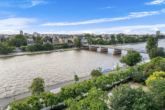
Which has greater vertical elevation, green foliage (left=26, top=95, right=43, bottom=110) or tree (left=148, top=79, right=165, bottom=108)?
tree (left=148, top=79, right=165, bottom=108)

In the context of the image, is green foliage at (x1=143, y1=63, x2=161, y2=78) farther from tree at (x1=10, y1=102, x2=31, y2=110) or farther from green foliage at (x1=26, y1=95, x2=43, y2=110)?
tree at (x1=10, y1=102, x2=31, y2=110)

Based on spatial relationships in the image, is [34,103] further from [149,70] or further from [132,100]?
[149,70]

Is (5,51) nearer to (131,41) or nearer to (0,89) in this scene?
(0,89)

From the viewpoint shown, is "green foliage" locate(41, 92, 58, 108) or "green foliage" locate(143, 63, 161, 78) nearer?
"green foliage" locate(41, 92, 58, 108)

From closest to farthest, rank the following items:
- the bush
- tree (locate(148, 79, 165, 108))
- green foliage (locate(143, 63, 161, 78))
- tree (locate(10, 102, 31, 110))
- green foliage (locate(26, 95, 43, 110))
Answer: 1. tree (locate(10, 102, 31, 110))
2. tree (locate(148, 79, 165, 108))
3. green foliage (locate(26, 95, 43, 110))
4. green foliage (locate(143, 63, 161, 78))
5. the bush

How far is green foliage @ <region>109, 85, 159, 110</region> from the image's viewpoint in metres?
8.20

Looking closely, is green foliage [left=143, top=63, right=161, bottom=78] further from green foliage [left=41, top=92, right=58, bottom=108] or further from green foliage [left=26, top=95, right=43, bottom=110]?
green foliage [left=26, top=95, right=43, bottom=110]

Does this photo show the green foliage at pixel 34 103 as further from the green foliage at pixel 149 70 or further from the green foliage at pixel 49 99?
the green foliage at pixel 149 70

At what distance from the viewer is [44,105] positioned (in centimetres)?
1168

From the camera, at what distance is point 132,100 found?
862 cm

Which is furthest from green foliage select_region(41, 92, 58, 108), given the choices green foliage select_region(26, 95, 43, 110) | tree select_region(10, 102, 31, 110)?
tree select_region(10, 102, 31, 110)

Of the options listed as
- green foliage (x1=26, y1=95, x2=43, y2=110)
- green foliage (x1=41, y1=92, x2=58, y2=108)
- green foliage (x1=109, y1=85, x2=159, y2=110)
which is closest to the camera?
green foliage (x1=109, y1=85, x2=159, y2=110)

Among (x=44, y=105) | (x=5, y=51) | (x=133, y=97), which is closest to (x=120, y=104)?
(x=133, y=97)

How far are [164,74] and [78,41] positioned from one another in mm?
59195
